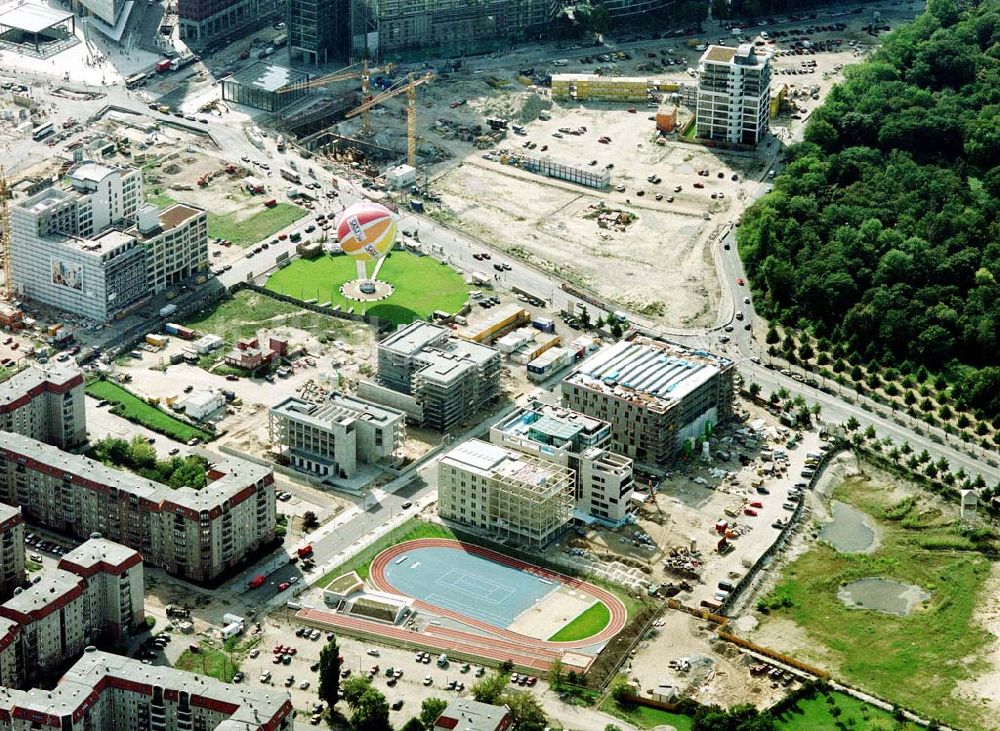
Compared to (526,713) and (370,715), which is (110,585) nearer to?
(370,715)

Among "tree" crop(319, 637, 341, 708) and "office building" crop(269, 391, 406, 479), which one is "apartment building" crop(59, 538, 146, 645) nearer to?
"tree" crop(319, 637, 341, 708)

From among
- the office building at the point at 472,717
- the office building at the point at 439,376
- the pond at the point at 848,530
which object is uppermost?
the office building at the point at 439,376

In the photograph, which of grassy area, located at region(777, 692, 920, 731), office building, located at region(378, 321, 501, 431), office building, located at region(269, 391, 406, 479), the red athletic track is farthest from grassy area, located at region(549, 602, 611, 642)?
office building, located at region(378, 321, 501, 431)

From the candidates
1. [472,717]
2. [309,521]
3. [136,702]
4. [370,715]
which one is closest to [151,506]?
[309,521]

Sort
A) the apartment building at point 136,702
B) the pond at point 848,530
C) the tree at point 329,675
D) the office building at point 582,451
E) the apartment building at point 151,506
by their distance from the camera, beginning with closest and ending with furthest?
the apartment building at point 136,702 < the tree at point 329,675 < the apartment building at point 151,506 < the pond at point 848,530 < the office building at point 582,451

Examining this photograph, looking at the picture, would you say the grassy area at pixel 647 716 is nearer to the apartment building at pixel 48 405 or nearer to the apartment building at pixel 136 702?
the apartment building at pixel 136 702

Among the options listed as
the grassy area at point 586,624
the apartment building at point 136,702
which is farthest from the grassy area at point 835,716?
the apartment building at point 136,702

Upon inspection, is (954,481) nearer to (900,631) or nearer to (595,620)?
(900,631)
